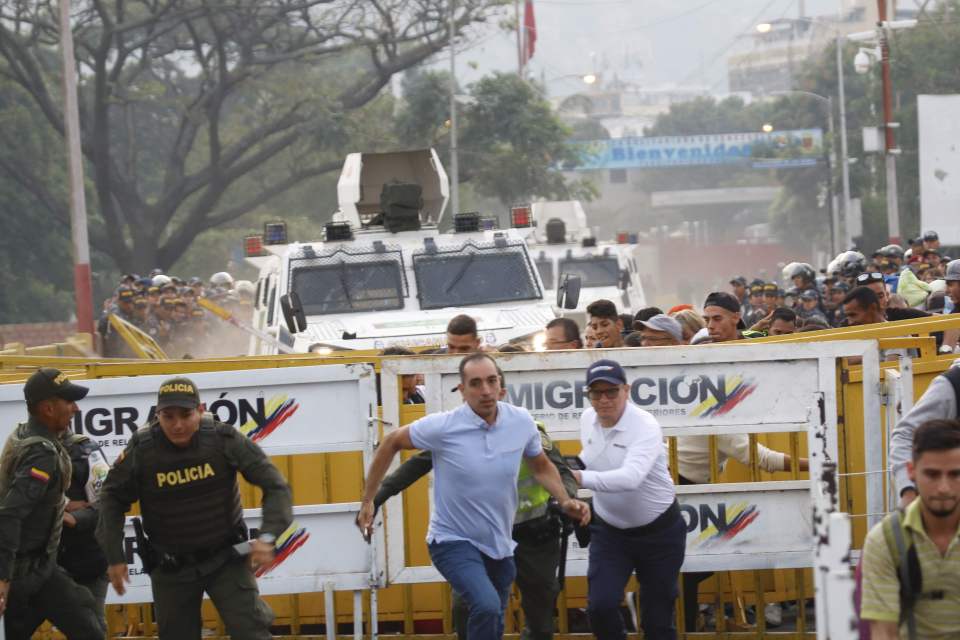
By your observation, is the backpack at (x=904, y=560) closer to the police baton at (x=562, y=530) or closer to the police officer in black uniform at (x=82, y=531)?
the police baton at (x=562, y=530)

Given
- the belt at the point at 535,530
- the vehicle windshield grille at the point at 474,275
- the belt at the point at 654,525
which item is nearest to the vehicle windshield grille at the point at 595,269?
the vehicle windshield grille at the point at 474,275

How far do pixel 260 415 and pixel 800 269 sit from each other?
416 inches

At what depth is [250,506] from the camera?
812 centimetres

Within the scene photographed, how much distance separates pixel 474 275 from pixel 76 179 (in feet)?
43.1

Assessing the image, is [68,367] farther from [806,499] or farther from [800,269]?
[800,269]

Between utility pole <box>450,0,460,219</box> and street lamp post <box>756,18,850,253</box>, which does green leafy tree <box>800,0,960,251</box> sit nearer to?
street lamp post <box>756,18,850,253</box>

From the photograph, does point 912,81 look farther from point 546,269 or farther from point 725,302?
point 725,302

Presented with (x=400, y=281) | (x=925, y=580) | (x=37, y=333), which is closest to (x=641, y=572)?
(x=925, y=580)

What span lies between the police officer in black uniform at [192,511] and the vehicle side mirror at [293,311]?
276 inches

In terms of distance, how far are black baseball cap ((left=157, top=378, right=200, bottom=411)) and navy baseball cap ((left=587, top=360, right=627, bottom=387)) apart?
164 cm

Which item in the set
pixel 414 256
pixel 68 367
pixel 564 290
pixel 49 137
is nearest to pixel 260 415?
pixel 68 367

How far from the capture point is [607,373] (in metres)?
6.89

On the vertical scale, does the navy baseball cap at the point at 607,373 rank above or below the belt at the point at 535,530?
above

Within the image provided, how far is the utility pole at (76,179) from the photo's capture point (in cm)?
2614
